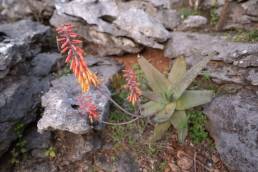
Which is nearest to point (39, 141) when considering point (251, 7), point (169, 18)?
point (169, 18)

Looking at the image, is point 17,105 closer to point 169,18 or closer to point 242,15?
point 169,18

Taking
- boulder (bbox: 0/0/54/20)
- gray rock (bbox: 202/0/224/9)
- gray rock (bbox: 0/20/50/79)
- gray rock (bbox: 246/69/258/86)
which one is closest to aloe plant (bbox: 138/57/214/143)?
gray rock (bbox: 246/69/258/86)

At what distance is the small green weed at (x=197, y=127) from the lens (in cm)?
298

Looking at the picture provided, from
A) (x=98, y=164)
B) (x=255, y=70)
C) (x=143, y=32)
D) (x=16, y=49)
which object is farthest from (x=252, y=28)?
(x=16, y=49)

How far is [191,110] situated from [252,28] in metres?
1.62

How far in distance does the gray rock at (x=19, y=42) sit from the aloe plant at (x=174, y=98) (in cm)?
149

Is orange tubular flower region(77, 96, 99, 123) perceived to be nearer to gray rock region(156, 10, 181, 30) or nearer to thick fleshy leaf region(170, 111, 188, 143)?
thick fleshy leaf region(170, 111, 188, 143)

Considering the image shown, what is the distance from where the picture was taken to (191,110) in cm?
313

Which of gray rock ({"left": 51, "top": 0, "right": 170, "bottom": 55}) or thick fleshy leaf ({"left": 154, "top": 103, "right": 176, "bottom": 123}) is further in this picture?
gray rock ({"left": 51, "top": 0, "right": 170, "bottom": 55})

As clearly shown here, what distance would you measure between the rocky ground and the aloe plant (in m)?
0.34

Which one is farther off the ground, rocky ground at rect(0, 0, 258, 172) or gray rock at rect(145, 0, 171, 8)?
gray rock at rect(145, 0, 171, 8)

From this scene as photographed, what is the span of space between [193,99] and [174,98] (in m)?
0.20

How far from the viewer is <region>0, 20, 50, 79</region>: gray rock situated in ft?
9.72

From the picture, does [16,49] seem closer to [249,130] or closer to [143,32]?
[143,32]
